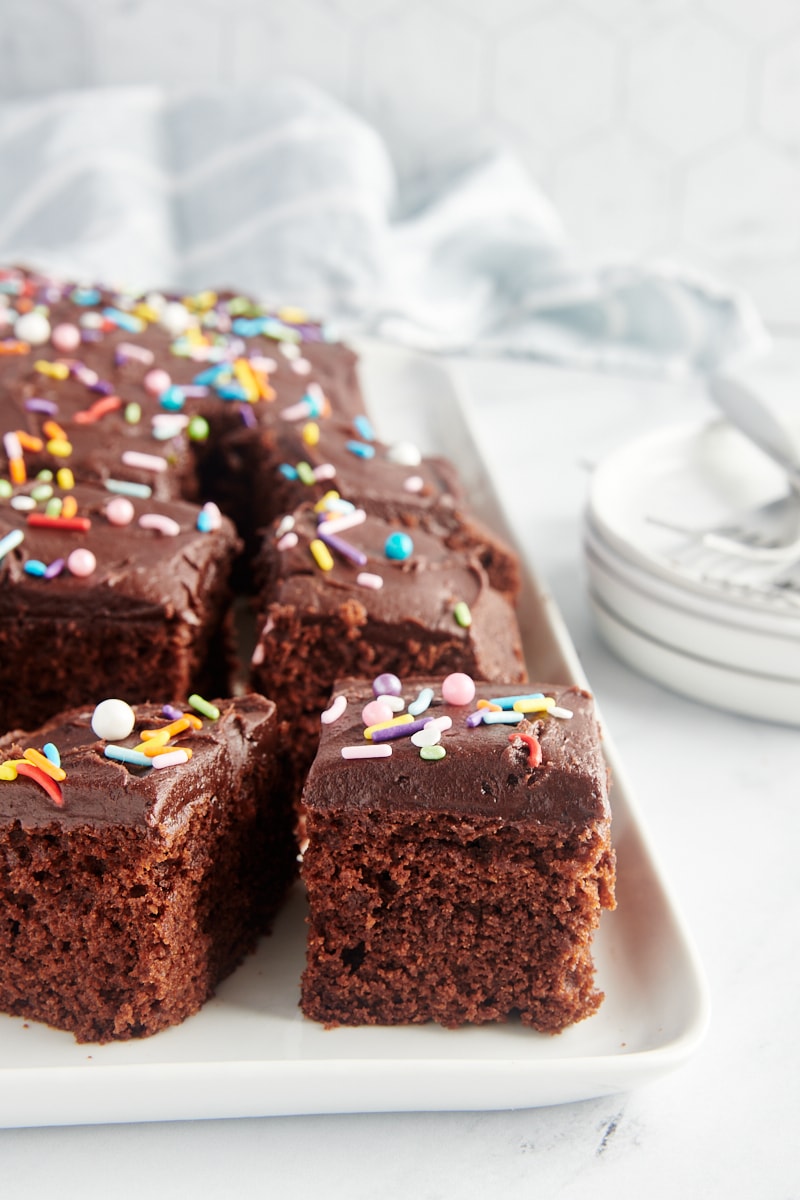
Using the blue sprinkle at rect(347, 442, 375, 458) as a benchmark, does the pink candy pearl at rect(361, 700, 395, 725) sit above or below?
above

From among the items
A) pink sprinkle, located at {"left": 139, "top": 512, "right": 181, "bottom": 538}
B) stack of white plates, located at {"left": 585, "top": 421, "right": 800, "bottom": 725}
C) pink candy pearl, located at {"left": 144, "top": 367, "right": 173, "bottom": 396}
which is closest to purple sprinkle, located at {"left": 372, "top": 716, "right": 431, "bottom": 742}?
pink sprinkle, located at {"left": 139, "top": 512, "right": 181, "bottom": 538}

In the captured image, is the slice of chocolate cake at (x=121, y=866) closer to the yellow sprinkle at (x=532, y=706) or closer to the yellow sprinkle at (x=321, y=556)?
the yellow sprinkle at (x=532, y=706)

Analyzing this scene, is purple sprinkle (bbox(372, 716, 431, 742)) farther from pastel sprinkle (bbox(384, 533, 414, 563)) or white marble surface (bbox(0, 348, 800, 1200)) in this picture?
pastel sprinkle (bbox(384, 533, 414, 563))

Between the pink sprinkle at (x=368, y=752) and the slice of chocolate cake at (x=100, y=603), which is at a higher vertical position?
the pink sprinkle at (x=368, y=752)

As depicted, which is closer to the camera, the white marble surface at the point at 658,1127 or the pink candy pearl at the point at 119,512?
the white marble surface at the point at 658,1127

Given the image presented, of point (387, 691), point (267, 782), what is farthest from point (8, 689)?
point (387, 691)

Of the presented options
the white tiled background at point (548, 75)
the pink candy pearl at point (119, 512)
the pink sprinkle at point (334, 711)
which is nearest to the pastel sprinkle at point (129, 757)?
the pink sprinkle at point (334, 711)

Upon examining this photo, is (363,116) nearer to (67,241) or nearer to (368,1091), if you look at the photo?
(67,241)
